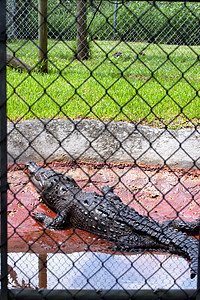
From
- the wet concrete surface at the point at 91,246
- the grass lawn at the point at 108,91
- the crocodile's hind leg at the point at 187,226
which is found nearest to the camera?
the wet concrete surface at the point at 91,246

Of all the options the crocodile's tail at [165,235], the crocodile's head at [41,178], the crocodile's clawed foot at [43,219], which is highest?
the crocodile's head at [41,178]

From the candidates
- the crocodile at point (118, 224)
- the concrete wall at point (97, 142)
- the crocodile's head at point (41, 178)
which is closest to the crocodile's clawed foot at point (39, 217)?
the crocodile at point (118, 224)

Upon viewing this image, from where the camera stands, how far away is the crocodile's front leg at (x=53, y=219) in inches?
150

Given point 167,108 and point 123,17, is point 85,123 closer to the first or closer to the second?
point 167,108

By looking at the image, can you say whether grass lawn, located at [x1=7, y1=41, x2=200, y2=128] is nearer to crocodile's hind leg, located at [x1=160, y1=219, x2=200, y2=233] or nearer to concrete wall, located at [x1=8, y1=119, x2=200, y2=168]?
concrete wall, located at [x1=8, y1=119, x2=200, y2=168]

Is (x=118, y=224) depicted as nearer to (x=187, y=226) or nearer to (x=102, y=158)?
(x=187, y=226)

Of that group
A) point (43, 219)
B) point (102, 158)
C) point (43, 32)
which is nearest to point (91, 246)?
point (43, 219)

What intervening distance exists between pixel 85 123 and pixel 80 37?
264 cm

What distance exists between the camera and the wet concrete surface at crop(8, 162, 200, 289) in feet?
8.63

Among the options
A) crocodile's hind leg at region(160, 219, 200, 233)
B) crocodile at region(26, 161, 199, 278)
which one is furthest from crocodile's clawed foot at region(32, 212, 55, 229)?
crocodile's hind leg at region(160, 219, 200, 233)

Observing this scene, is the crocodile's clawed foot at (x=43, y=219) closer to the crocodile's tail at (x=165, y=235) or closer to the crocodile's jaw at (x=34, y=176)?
the crocodile's jaw at (x=34, y=176)

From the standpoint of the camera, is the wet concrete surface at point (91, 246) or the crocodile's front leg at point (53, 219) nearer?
the wet concrete surface at point (91, 246)

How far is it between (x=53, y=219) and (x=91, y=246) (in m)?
0.65

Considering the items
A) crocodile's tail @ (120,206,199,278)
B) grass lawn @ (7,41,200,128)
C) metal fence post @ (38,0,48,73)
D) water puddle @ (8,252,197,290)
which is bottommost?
water puddle @ (8,252,197,290)
